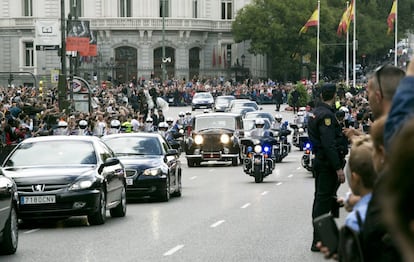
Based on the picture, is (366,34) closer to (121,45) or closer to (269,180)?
(121,45)

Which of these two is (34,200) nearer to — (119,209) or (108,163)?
(108,163)

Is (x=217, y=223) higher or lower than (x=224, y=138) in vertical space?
higher

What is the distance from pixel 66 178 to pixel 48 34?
36.8 metres

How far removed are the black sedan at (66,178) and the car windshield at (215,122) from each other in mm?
18928

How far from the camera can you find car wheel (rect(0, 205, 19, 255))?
15336mm

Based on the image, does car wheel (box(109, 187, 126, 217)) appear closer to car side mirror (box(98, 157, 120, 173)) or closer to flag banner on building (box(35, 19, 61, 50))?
car side mirror (box(98, 157, 120, 173))

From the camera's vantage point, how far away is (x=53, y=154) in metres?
20.2

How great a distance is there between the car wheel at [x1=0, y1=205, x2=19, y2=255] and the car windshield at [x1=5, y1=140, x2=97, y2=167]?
4.14 metres

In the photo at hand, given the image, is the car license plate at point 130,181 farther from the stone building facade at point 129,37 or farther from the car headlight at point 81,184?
the stone building facade at point 129,37

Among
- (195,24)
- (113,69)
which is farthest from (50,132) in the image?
(195,24)

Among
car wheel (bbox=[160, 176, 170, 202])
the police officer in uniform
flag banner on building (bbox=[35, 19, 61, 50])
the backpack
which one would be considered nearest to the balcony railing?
flag banner on building (bbox=[35, 19, 61, 50])

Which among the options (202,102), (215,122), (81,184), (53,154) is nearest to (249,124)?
(215,122)

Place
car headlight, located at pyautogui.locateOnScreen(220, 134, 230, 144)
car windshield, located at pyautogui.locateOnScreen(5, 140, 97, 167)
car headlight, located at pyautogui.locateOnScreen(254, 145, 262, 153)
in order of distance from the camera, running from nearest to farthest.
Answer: car windshield, located at pyautogui.locateOnScreen(5, 140, 97, 167), car headlight, located at pyautogui.locateOnScreen(254, 145, 262, 153), car headlight, located at pyautogui.locateOnScreen(220, 134, 230, 144)

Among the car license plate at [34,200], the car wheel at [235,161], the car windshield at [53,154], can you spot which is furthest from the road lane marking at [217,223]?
the car wheel at [235,161]
